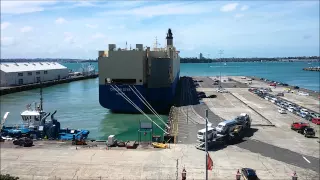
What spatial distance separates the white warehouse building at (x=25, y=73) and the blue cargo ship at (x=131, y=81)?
133 ft

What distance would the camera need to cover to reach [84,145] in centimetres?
2148

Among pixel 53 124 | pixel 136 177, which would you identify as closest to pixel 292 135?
pixel 136 177

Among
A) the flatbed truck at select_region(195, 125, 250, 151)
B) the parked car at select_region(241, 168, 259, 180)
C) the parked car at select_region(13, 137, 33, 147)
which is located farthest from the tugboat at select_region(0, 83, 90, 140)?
the parked car at select_region(241, 168, 259, 180)

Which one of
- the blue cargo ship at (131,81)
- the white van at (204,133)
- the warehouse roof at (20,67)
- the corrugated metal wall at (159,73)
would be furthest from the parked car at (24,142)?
the warehouse roof at (20,67)

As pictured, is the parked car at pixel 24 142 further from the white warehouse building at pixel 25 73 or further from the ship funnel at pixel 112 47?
the white warehouse building at pixel 25 73

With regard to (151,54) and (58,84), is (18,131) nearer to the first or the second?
(151,54)

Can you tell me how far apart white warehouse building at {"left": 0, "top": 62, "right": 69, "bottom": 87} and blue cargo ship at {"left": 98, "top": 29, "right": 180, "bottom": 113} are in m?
40.7

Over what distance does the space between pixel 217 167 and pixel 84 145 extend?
27.8 ft

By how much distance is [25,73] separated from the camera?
7912 centimetres

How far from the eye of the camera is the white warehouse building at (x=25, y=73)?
7259 cm

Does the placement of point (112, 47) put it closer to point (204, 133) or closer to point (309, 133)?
point (204, 133)

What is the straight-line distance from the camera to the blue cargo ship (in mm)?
38188

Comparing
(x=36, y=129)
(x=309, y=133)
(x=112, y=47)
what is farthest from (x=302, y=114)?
(x=36, y=129)

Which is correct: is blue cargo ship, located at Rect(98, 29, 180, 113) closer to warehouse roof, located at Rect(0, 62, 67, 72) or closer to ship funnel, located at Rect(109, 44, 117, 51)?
ship funnel, located at Rect(109, 44, 117, 51)
